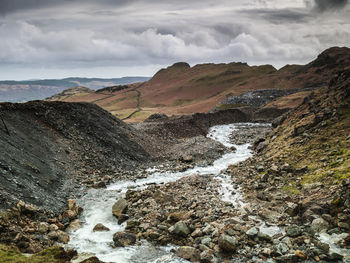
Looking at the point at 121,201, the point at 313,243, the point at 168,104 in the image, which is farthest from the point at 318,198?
the point at 168,104

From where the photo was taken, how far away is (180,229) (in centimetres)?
1772

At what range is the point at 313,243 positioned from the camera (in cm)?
1484

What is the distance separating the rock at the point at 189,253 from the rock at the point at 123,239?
3320mm

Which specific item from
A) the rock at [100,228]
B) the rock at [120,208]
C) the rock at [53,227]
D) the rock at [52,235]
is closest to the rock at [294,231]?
the rock at [100,228]

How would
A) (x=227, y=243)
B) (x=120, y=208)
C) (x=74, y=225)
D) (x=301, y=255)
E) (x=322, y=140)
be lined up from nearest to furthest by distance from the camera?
(x=301, y=255) < (x=227, y=243) < (x=74, y=225) < (x=120, y=208) < (x=322, y=140)

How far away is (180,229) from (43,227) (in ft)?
30.2

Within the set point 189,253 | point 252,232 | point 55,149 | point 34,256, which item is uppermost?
point 55,149

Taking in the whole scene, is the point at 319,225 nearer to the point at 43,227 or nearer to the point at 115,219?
the point at 115,219

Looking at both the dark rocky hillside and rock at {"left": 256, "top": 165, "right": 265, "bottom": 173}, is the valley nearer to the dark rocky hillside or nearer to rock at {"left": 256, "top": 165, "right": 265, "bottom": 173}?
the dark rocky hillside

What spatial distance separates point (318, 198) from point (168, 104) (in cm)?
14615

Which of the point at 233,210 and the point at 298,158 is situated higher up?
the point at 298,158

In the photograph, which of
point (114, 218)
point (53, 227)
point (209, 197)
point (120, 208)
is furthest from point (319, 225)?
point (53, 227)

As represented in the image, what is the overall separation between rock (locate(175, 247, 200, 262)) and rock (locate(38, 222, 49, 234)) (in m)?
8.97

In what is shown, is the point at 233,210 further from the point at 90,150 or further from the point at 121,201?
the point at 90,150
